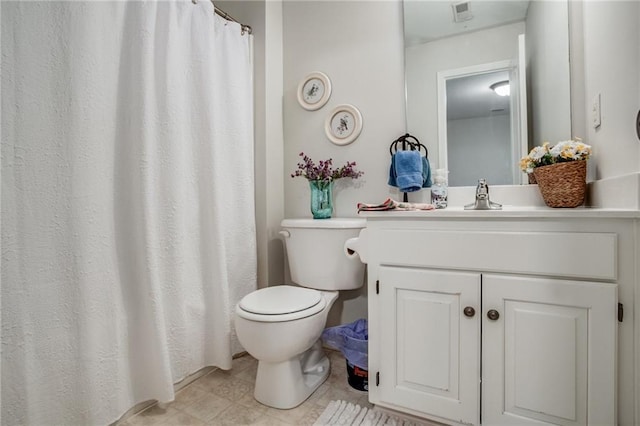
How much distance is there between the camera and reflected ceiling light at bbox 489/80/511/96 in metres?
1.47

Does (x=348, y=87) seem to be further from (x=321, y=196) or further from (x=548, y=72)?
(x=548, y=72)

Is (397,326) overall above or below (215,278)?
below

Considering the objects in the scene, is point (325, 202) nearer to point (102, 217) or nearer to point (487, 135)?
point (487, 135)

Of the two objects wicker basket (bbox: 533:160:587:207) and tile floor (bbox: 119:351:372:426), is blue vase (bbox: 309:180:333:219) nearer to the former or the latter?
tile floor (bbox: 119:351:372:426)

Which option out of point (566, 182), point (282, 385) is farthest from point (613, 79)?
point (282, 385)

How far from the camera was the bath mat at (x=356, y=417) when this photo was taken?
3.95ft

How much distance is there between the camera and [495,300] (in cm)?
103

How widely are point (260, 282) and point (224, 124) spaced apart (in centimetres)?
92

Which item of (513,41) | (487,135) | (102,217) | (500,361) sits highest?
(513,41)

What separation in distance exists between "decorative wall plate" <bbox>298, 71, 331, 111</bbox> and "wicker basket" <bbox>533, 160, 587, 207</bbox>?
1.19 m

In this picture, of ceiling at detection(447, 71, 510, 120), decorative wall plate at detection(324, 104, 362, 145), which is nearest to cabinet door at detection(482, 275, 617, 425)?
ceiling at detection(447, 71, 510, 120)

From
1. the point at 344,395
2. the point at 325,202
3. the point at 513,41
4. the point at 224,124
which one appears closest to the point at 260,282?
the point at 325,202

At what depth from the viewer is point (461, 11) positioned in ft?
5.10

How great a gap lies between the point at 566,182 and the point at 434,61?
0.88 meters
